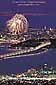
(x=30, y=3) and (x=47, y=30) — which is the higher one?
(x=30, y=3)

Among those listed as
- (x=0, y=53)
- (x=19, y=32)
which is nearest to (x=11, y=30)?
(x=19, y=32)

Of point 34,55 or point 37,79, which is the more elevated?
point 34,55

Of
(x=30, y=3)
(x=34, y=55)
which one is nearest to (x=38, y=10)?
(x=30, y=3)

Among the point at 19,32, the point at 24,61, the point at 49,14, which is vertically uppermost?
the point at 49,14

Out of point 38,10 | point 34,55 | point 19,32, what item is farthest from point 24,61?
point 38,10

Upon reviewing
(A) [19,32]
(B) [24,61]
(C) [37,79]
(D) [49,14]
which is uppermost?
(D) [49,14]

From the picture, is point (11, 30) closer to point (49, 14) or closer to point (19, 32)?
point (19, 32)

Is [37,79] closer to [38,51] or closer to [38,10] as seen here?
[38,51]
